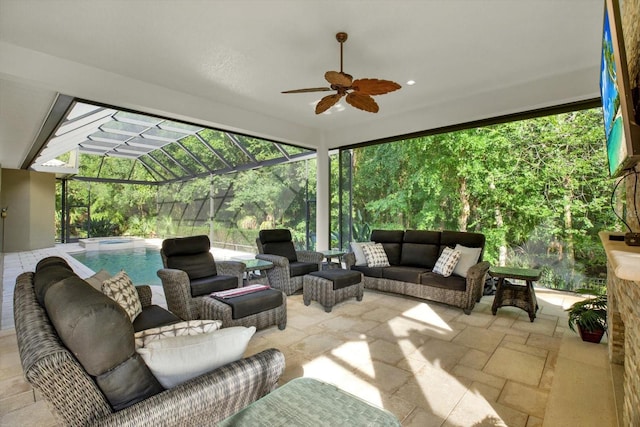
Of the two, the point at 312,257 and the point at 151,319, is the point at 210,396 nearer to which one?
the point at 151,319

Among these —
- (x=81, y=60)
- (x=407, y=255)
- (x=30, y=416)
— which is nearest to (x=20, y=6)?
(x=81, y=60)

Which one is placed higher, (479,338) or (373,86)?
(373,86)

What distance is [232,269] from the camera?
13.4ft

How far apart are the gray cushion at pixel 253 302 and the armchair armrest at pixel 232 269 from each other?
2.60ft

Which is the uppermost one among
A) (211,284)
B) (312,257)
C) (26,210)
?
(26,210)

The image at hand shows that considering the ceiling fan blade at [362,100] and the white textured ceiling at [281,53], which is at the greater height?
the white textured ceiling at [281,53]

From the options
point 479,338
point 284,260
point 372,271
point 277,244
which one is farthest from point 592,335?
point 277,244

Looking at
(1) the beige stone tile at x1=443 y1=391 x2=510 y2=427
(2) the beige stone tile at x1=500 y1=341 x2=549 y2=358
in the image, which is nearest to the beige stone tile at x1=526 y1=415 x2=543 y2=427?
(1) the beige stone tile at x1=443 y1=391 x2=510 y2=427

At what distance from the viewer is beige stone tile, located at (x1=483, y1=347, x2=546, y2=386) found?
2451mm

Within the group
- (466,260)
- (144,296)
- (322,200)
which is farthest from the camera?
(322,200)

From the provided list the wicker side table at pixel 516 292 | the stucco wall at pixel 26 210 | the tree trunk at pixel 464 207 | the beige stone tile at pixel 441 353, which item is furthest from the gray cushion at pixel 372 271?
the stucco wall at pixel 26 210

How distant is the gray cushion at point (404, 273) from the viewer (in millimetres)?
4426

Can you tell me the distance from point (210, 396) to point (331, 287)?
2.70 meters

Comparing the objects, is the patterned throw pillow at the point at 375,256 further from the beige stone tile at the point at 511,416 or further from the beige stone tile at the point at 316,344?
the beige stone tile at the point at 511,416
